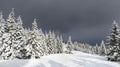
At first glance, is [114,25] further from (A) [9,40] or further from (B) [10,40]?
(A) [9,40]

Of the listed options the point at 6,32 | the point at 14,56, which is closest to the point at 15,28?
the point at 6,32

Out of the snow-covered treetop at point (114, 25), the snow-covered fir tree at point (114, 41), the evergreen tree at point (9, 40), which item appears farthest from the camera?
the snow-covered treetop at point (114, 25)

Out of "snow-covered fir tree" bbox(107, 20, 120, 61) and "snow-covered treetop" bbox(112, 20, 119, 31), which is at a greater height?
"snow-covered treetop" bbox(112, 20, 119, 31)

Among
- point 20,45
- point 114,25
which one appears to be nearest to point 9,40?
point 20,45

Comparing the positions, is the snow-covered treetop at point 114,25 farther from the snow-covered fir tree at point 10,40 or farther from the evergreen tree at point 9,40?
the evergreen tree at point 9,40

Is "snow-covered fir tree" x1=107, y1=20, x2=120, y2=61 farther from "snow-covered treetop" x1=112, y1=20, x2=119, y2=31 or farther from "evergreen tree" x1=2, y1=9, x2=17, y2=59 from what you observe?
"evergreen tree" x1=2, y1=9, x2=17, y2=59

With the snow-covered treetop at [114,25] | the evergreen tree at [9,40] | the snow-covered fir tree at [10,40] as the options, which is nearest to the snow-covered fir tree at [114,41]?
the snow-covered treetop at [114,25]

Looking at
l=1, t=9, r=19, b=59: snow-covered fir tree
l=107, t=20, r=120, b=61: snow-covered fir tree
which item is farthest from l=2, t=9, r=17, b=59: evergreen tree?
l=107, t=20, r=120, b=61: snow-covered fir tree

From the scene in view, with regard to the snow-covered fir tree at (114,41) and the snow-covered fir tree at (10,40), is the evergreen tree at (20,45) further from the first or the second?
the snow-covered fir tree at (114,41)

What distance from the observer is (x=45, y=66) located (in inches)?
1027

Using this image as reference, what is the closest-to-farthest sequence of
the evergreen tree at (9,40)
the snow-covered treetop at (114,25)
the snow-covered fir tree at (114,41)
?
the snow-covered fir tree at (114,41), the evergreen tree at (9,40), the snow-covered treetop at (114,25)

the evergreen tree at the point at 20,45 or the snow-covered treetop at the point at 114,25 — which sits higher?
the snow-covered treetop at the point at 114,25

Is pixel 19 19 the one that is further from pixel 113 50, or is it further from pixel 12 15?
pixel 113 50

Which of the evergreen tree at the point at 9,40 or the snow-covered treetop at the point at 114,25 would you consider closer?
the evergreen tree at the point at 9,40
